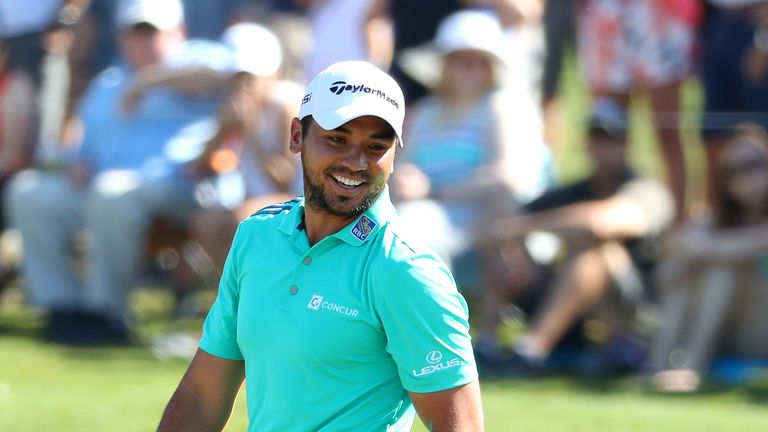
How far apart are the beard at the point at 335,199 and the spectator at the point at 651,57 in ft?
18.2

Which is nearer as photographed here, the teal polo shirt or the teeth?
the teal polo shirt

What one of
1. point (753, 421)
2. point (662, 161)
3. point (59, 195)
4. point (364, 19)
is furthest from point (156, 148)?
point (753, 421)

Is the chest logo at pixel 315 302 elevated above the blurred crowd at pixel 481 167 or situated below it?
below

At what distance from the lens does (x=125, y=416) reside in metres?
7.25

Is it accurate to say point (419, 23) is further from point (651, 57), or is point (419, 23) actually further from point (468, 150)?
point (651, 57)

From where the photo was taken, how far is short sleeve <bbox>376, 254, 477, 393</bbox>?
10.6 feet

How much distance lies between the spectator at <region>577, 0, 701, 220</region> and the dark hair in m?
0.68

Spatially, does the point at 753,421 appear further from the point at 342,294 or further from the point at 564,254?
the point at 342,294

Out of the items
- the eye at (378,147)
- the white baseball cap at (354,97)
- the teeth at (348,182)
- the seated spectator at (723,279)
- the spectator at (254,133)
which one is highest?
the spectator at (254,133)

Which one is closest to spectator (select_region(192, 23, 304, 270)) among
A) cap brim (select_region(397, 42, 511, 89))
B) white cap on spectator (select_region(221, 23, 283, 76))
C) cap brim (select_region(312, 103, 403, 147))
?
white cap on spectator (select_region(221, 23, 283, 76))

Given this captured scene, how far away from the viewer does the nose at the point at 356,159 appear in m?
3.35

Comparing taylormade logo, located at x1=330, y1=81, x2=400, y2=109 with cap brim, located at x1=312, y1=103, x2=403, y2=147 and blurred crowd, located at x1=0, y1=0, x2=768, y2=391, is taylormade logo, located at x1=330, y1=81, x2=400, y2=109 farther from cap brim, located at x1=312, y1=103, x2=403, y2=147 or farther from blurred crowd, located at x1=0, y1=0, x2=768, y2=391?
blurred crowd, located at x1=0, y1=0, x2=768, y2=391

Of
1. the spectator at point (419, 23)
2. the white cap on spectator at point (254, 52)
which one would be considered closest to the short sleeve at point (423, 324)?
the white cap on spectator at point (254, 52)

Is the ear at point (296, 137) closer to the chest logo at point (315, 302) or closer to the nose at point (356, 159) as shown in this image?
the nose at point (356, 159)
